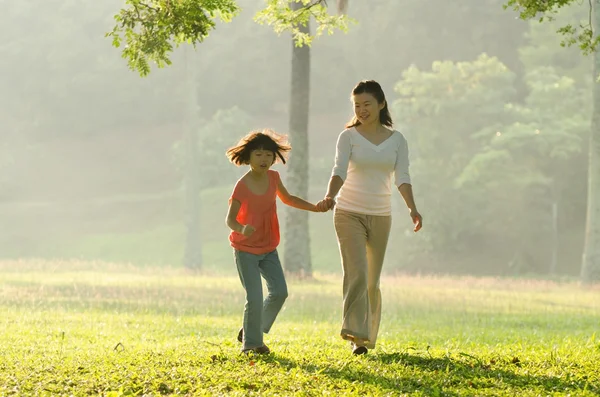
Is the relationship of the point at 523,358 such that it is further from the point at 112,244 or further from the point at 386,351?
the point at 112,244

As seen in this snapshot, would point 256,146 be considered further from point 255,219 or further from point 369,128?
point 369,128

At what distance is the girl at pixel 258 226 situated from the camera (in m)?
8.00

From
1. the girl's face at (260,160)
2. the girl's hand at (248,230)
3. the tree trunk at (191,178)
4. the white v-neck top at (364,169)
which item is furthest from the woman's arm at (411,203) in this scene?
the tree trunk at (191,178)

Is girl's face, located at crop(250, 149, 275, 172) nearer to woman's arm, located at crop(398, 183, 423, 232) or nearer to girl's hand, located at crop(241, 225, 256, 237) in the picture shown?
girl's hand, located at crop(241, 225, 256, 237)

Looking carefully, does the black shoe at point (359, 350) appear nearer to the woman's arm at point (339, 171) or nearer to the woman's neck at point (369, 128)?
the woman's arm at point (339, 171)

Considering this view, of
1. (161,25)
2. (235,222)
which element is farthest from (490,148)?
(235,222)

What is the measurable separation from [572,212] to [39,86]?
3696 cm

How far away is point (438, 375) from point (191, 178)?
3071cm

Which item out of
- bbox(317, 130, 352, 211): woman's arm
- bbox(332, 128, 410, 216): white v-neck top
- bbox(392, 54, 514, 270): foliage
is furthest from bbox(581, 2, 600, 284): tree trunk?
bbox(317, 130, 352, 211): woman's arm

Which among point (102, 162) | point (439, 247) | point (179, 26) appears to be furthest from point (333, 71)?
point (179, 26)

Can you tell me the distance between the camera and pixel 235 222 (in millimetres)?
7852

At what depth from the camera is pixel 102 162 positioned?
7100cm

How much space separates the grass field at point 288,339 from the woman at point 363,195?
49cm

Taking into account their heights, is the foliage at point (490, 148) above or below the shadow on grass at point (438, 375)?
above
